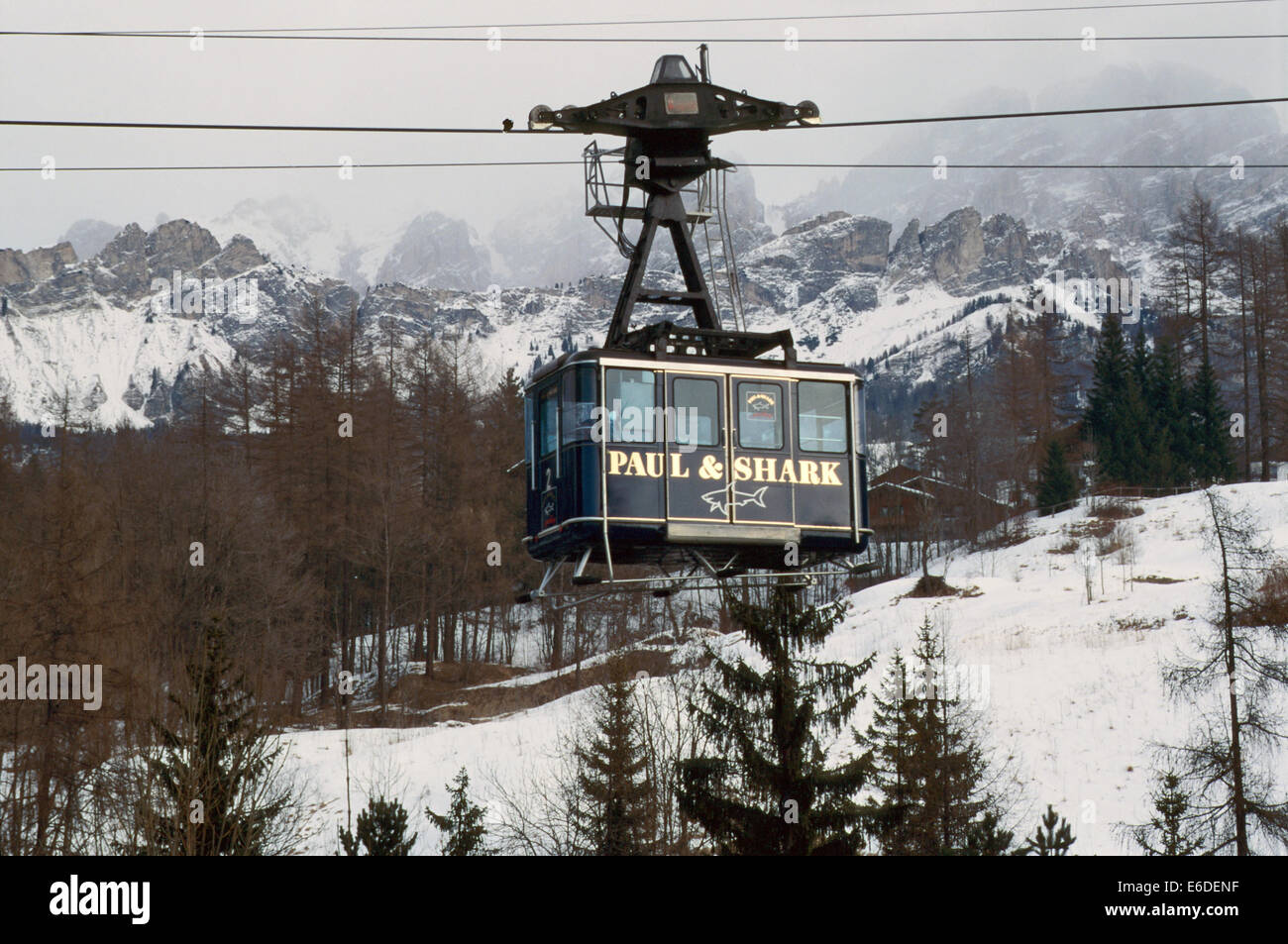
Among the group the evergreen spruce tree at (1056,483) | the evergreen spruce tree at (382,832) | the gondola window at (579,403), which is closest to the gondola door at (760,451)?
the gondola window at (579,403)

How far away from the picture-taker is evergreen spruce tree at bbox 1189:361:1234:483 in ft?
273

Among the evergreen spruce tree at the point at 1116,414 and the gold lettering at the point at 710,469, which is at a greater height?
the evergreen spruce tree at the point at 1116,414

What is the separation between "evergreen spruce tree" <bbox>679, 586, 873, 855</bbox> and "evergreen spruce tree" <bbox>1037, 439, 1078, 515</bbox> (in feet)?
150

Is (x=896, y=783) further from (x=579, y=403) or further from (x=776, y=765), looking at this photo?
(x=579, y=403)

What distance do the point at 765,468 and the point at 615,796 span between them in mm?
20167

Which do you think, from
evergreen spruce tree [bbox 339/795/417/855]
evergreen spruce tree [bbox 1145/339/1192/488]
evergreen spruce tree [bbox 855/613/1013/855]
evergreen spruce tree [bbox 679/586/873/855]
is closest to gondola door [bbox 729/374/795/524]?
evergreen spruce tree [bbox 679/586/873/855]

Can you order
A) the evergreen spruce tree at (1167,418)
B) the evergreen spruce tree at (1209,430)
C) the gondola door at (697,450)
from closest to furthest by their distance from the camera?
the gondola door at (697,450)
the evergreen spruce tree at (1167,418)
the evergreen spruce tree at (1209,430)

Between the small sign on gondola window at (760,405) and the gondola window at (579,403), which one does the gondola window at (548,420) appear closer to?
the gondola window at (579,403)

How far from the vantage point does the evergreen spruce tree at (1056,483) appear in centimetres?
7862

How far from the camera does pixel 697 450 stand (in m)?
18.9

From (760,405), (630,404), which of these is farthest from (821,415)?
(630,404)

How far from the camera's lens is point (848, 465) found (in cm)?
1980

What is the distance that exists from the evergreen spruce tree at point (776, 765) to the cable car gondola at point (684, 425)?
1341cm

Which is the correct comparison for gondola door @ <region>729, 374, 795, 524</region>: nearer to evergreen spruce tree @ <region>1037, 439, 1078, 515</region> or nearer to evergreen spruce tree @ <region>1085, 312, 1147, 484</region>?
evergreen spruce tree @ <region>1037, 439, 1078, 515</region>
